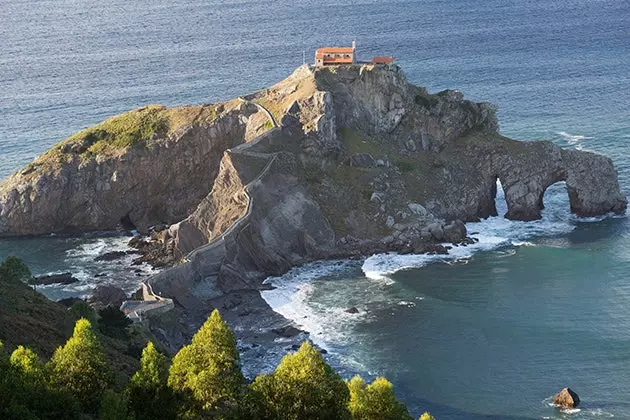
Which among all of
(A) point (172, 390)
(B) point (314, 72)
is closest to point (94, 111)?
(B) point (314, 72)

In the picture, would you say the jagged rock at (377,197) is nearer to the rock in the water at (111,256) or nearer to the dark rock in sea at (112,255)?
the dark rock in sea at (112,255)

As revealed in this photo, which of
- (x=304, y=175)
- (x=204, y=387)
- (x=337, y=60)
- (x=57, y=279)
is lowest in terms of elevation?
(x=57, y=279)

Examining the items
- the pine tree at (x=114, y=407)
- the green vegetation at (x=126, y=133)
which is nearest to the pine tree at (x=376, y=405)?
the pine tree at (x=114, y=407)

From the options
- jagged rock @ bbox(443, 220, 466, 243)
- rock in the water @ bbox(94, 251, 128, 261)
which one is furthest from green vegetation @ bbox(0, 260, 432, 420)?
rock in the water @ bbox(94, 251, 128, 261)

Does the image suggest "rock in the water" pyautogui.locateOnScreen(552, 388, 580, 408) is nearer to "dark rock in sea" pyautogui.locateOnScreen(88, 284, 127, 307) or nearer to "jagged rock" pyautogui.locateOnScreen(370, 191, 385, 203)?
"dark rock in sea" pyautogui.locateOnScreen(88, 284, 127, 307)

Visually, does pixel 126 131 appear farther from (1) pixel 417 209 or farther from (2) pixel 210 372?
(2) pixel 210 372

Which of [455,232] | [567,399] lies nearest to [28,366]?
[567,399]
